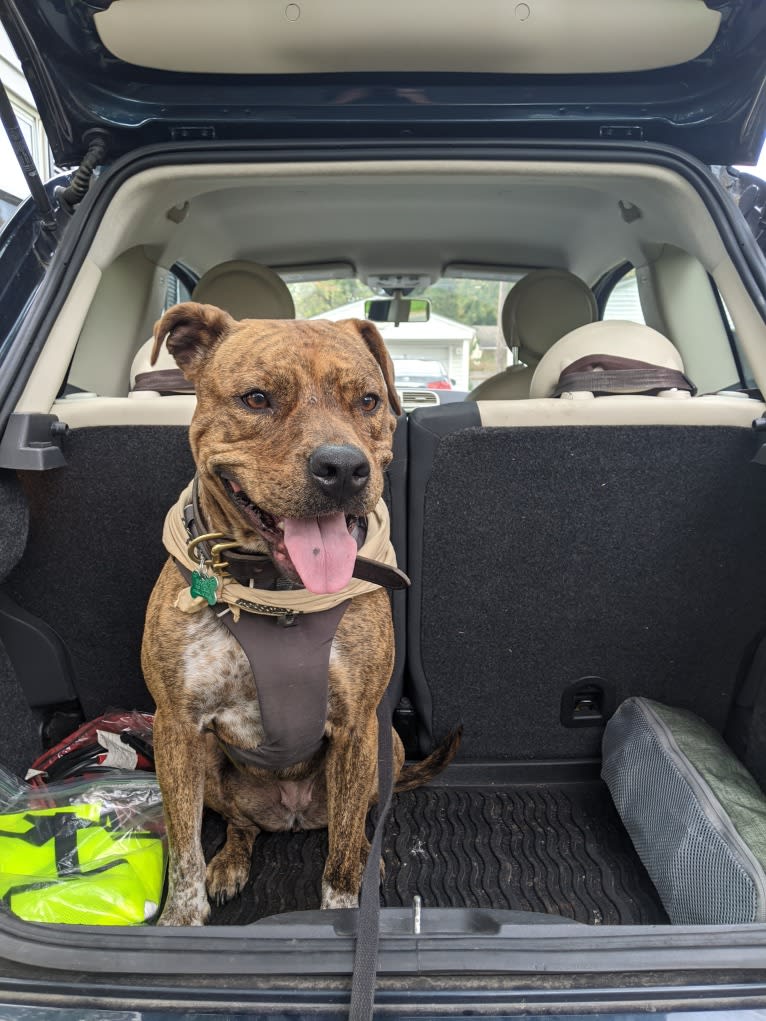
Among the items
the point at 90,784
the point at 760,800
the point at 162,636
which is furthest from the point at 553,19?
the point at 90,784

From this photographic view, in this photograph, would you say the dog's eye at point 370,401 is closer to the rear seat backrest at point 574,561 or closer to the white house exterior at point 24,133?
the rear seat backrest at point 574,561

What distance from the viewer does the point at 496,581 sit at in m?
2.15

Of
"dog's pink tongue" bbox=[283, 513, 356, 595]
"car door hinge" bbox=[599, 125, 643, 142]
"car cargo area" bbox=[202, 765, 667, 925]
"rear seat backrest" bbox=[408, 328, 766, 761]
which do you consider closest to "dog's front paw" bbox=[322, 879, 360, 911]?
"car cargo area" bbox=[202, 765, 667, 925]

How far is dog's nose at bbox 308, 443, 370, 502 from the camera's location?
57.2 inches

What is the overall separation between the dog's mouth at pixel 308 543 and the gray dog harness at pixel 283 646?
0.33 feet

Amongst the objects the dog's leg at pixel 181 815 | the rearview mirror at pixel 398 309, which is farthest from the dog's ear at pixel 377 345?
the rearview mirror at pixel 398 309

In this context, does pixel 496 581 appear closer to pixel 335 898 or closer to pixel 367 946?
pixel 335 898

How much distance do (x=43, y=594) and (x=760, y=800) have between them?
206 centimetres

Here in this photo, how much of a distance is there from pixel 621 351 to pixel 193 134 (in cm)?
147

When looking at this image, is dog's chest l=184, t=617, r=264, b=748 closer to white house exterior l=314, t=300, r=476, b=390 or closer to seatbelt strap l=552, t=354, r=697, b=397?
seatbelt strap l=552, t=354, r=697, b=397

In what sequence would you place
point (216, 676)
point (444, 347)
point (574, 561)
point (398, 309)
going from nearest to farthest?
point (216, 676) → point (574, 561) → point (398, 309) → point (444, 347)

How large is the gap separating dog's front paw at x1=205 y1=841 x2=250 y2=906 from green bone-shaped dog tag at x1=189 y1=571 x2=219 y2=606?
83 cm

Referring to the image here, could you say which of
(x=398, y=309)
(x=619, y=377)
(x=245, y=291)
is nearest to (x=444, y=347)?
(x=398, y=309)

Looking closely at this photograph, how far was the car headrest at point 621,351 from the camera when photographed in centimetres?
218
